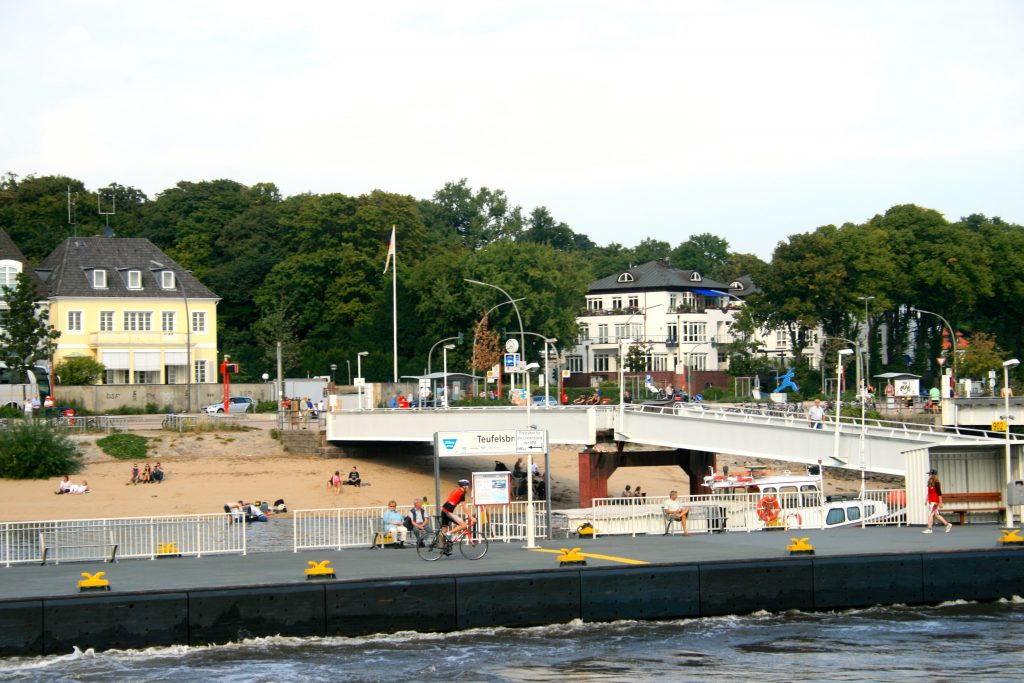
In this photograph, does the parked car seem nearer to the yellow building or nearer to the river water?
the yellow building

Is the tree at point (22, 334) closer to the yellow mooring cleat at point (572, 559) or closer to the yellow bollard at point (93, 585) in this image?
the yellow bollard at point (93, 585)

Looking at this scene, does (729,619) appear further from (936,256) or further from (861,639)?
(936,256)

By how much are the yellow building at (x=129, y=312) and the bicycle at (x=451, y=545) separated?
6055 cm

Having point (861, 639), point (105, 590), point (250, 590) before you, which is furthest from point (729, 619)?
point (105, 590)

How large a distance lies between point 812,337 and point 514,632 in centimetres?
9005

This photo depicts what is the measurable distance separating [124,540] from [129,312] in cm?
6070

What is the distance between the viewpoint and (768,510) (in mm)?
37281

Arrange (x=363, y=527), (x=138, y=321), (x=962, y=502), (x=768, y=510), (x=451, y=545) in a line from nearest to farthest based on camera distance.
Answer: (x=451, y=545), (x=363, y=527), (x=962, y=502), (x=768, y=510), (x=138, y=321)

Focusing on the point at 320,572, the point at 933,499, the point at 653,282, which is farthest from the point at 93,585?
the point at 653,282

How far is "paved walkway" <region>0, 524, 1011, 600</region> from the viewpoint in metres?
28.5

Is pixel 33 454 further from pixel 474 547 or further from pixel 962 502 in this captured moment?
pixel 962 502

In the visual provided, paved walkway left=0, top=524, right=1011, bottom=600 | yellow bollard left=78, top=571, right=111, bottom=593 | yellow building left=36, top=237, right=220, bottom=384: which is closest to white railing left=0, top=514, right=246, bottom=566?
paved walkway left=0, top=524, right=1011, bottom=600

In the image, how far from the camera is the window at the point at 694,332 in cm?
13250

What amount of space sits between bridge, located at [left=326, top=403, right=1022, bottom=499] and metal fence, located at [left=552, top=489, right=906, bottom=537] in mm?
2885
